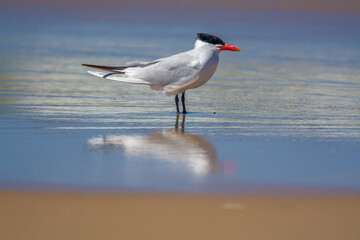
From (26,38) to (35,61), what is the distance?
4.32m

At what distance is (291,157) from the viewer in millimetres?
4629

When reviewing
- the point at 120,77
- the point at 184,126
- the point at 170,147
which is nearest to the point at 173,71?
the point at 120,77

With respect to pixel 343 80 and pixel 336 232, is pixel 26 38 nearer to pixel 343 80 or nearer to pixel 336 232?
pixel 343 80

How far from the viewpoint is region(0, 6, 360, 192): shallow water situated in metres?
4.09

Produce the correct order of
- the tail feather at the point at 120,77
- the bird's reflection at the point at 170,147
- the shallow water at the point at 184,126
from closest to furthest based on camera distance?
the shallow water at the point at 184,126 < the bird's reflection at the point at 170,147 < the tail feather at the point at 120,77

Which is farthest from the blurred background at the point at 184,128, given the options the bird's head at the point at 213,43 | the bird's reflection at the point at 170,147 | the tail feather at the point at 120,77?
the bird's head at the point at 213,43

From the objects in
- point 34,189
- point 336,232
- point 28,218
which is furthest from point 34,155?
point 336,232

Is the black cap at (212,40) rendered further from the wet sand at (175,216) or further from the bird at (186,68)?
the wet sand at (175,216)

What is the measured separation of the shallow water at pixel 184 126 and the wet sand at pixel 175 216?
20 centimetres

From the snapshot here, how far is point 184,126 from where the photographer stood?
575cm

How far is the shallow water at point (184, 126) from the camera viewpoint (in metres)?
4.09

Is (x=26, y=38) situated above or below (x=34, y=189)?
above

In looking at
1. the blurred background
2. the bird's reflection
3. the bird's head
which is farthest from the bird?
the bird's reflection

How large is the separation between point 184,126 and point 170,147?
0.92 meters
